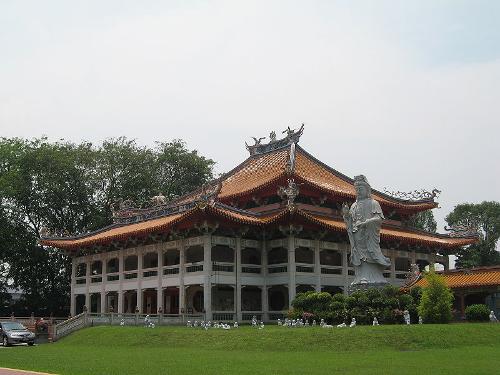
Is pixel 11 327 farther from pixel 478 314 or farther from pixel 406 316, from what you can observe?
pixel 478 314

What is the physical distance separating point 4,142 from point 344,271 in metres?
35.4

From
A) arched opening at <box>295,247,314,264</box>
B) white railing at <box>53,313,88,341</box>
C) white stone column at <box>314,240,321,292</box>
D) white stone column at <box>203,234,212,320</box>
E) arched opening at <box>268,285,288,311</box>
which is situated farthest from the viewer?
arched opening at <box>295,247,314,264</box>

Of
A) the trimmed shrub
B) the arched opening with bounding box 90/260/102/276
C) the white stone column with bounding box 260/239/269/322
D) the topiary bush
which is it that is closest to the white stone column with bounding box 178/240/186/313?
the white stone column with bounding box 260/239/269/322

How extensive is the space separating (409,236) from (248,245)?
13.3m

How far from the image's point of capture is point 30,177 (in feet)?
201

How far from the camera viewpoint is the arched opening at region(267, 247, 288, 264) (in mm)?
45500

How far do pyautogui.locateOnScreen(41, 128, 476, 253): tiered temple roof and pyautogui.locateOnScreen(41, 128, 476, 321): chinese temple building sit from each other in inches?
4.1

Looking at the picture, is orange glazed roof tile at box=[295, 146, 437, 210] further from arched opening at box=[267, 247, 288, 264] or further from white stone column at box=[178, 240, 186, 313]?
white stone column at box=[178, 240, 186, 313]

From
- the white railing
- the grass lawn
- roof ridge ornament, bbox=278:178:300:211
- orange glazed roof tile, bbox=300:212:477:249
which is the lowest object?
the grass lawn

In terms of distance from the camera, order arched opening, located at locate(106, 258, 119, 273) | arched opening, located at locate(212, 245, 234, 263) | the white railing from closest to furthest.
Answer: the white railing
arched opening, located at locate(212, 245, 234, 263)
arched opening, located at locate(106, 258, 119, 273)

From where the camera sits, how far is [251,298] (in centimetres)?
4628

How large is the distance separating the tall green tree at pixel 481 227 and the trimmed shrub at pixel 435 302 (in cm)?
4978

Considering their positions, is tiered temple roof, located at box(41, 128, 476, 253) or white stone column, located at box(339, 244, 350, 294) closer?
tiered temple roof, located at box(41, 128, 476, 253)

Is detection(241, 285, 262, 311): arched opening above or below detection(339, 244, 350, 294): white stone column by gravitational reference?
below
